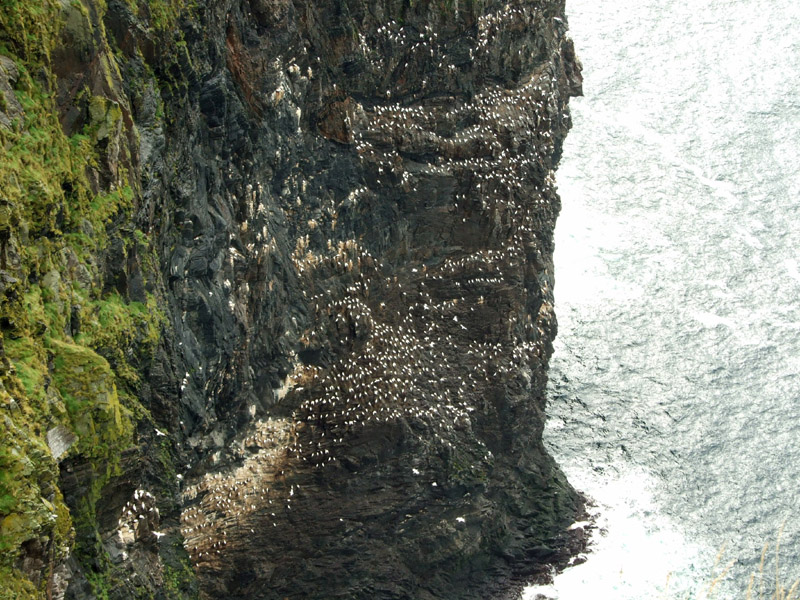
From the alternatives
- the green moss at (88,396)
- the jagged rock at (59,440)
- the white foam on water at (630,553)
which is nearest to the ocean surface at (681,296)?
the white foam on water at (630,553)

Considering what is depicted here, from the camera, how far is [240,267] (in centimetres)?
1848

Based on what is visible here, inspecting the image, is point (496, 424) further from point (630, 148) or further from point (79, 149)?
point (630, 148)

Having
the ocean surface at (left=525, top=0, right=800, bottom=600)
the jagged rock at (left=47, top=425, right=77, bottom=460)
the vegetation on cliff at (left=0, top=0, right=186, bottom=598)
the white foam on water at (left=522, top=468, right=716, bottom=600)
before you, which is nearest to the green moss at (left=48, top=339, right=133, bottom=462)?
the vegetation on cliff at (left=0, top=0, right=186, bottom=598)

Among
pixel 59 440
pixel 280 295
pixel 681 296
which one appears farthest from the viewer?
pixel 681 296

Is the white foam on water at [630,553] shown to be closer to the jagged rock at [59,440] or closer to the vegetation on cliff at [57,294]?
the vegetation on cliff at [57,294]

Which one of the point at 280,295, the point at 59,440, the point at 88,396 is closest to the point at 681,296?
the point at 280,295

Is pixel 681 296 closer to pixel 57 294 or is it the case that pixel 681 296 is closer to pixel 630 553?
pixel 630 553

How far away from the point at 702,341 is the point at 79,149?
25845mm

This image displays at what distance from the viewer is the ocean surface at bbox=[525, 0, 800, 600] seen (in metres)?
28.0

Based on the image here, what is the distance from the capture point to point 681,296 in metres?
35.1

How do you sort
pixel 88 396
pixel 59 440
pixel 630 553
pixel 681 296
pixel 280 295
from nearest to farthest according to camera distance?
pixel 59 440, pixel 88 396, pixel 280 295, pixel 630 553, pixel 681 296

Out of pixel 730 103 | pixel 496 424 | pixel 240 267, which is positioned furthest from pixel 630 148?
pixel 240 267

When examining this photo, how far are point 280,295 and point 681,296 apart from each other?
18.9 meters

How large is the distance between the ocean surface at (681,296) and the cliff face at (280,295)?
347 centimetres
